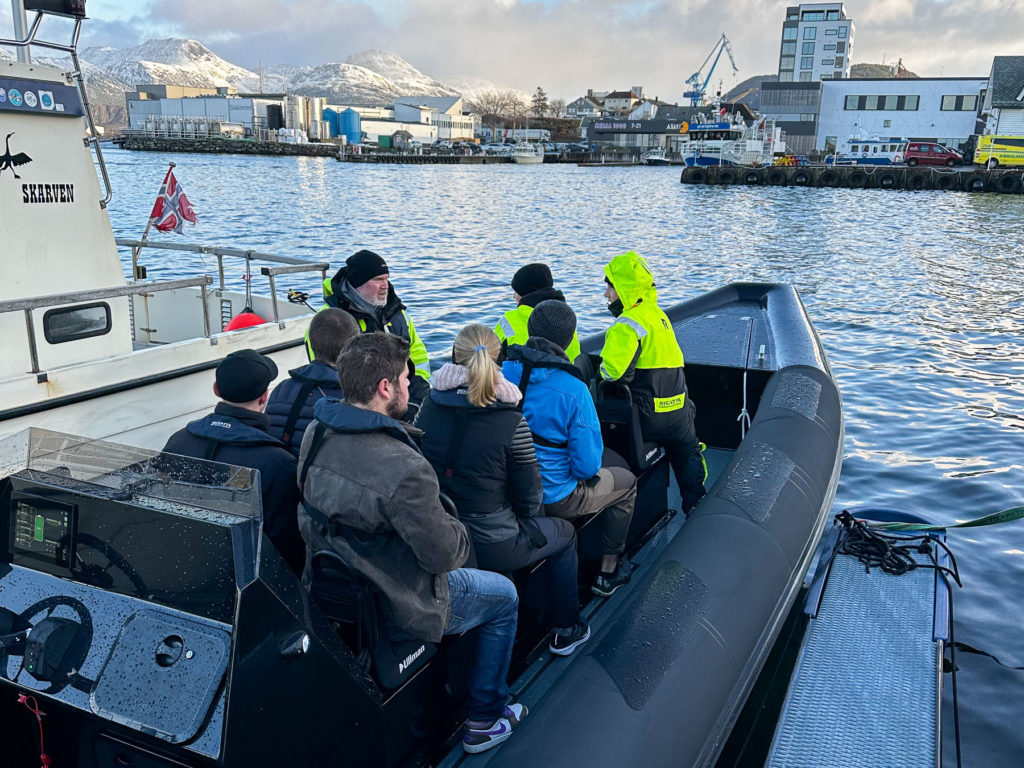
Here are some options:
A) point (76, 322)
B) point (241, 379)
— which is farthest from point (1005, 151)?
point (241, 379)

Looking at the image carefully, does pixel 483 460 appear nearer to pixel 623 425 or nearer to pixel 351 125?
pixel 623 425

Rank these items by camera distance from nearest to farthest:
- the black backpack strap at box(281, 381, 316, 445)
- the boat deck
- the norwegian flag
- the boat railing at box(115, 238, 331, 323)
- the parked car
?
the boat deck < the black backpack strap at box(281, 381, 316, 445) < the boat railing at box(115, 238, 331, 323) < the norwegian flag < the parked car

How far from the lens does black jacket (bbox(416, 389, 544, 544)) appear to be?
2.92m

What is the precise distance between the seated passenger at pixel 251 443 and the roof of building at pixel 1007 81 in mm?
66202

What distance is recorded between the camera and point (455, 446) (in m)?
2.95

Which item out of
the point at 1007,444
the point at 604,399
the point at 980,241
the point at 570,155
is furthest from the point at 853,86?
the point at 604,399

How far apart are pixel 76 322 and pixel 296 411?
121 inches

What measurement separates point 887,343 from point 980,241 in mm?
15757

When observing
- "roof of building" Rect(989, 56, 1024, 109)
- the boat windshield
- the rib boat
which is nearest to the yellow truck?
"roof of building" Rect(989, 56, 1024, 109)

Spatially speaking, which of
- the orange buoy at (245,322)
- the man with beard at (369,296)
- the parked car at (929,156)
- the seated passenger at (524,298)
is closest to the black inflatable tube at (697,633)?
the seated passenger at (524,298)

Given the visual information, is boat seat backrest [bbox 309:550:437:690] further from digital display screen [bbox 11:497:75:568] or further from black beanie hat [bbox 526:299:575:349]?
black beanie hat [bbox 526:299:575:349]

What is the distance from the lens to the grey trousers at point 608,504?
374 centimetres

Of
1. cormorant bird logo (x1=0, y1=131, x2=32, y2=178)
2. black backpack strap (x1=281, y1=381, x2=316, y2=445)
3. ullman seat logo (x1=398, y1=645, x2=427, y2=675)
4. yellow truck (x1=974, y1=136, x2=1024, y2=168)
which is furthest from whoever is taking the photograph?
yellow truck (x1=974, y1=136, x2=1024, y2=168)

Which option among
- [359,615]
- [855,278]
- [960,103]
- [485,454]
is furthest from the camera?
[960,103]
